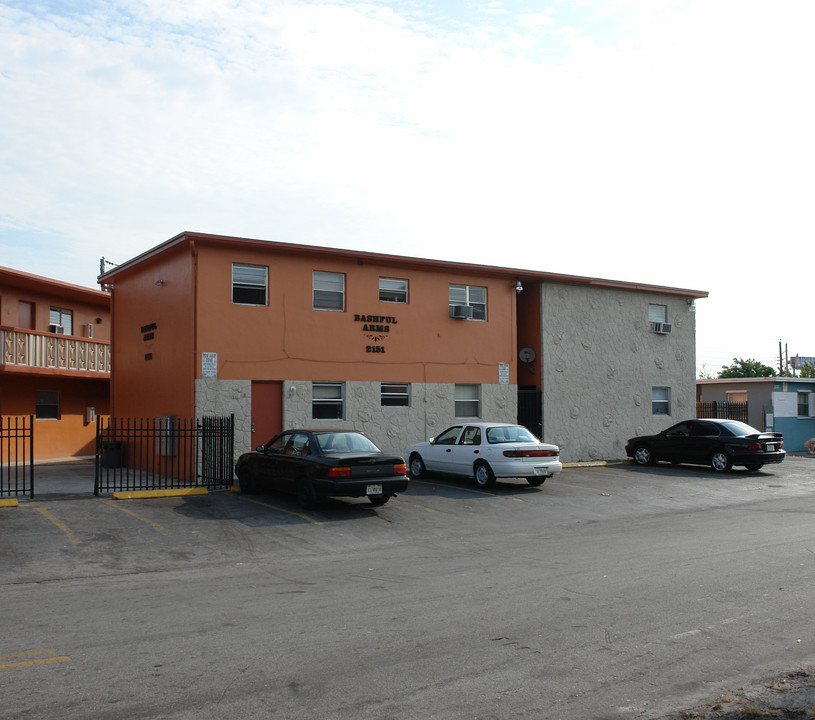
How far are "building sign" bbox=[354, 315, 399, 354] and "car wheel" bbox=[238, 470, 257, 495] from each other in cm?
598

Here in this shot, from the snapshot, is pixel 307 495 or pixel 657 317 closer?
pixel 307 495

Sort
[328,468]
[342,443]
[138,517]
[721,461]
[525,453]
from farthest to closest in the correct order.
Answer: [721,461], [525,453], [342,443], [328,468], [138,517]

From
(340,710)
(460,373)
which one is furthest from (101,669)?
(460,373)

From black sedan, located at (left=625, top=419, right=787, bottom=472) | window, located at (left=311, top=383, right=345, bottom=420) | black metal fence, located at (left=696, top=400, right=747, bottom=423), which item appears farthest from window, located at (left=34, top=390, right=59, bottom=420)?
black metal fence, located at (left=696, top=400, right=747, bottom=423)

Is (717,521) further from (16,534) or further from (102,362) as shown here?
(102,362)

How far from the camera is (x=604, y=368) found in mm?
25453

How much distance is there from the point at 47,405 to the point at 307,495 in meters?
16.8

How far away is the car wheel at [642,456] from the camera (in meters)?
24.0

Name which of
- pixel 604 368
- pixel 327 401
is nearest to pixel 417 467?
pixel 327 401

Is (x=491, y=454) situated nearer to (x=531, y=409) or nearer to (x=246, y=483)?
(x=246, y=483)

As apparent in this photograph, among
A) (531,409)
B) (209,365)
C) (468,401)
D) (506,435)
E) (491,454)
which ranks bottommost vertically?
(491,454)

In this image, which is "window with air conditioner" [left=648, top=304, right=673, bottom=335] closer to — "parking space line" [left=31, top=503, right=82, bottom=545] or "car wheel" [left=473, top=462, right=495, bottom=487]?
"car wheel" [left=473, top=462, right=495, bottom=487]

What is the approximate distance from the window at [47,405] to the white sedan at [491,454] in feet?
49.1

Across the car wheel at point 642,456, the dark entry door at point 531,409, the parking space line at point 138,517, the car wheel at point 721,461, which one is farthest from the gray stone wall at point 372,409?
the car wheel at point 721,461
